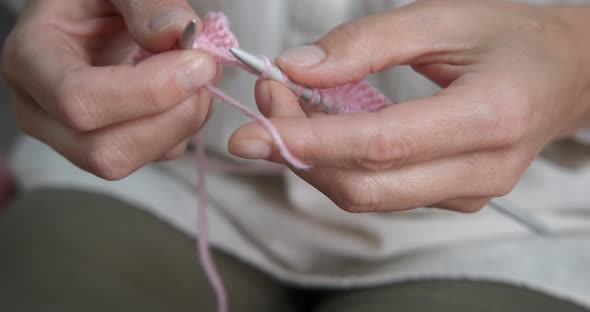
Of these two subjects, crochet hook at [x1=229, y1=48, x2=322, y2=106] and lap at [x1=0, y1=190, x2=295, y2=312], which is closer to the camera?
crochet hook at [x1=229, y1=48, x2=322, y2=106]

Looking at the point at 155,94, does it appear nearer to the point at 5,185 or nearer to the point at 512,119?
the point at 512,119

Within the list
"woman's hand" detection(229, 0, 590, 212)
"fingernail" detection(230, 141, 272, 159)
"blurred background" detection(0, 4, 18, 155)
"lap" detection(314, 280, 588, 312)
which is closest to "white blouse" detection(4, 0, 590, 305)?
"lap" detection(314, 280, 588, 312)

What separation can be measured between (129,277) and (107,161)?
11.4 inches

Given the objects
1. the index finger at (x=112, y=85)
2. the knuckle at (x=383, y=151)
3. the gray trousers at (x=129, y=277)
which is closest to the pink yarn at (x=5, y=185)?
the gray trousers at (x=129, y=277)

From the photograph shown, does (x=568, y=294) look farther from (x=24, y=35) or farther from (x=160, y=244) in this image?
(x=24, y=35)

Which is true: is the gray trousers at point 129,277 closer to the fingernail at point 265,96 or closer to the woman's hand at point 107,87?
the woman's hand at point 107,87

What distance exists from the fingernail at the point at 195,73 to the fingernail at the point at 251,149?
7cm

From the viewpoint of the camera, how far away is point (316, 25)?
788mm

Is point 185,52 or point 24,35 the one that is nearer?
point 185,52

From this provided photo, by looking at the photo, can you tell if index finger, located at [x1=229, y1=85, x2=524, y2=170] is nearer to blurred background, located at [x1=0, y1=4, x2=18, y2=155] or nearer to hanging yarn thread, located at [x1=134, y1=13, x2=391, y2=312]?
hanging yarn thread, located at [x1=134, y1=13, x2=391, y2=312]

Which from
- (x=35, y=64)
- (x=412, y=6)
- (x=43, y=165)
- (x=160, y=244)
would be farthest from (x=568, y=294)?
(x=43, y=165)

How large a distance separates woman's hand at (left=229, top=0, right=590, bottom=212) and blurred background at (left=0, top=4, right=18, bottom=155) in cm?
125

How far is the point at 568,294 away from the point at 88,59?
612 mm

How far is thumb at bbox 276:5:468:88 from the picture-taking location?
0.50 m
